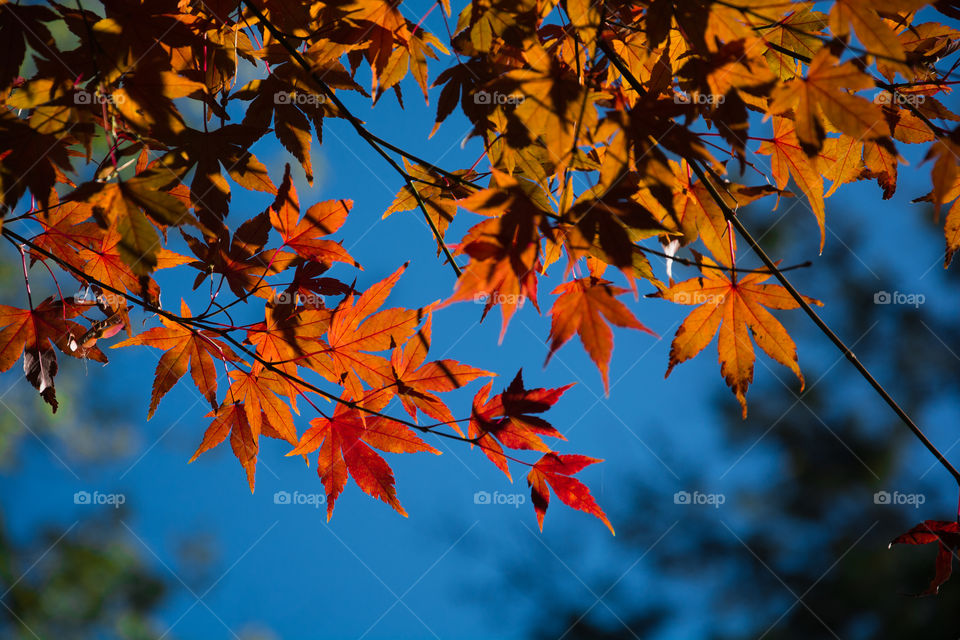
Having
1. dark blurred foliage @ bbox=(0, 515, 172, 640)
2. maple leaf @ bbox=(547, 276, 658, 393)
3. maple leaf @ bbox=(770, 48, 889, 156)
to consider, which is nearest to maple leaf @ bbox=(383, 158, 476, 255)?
maple leaf @ bbox=(547, 276, 658, 393)

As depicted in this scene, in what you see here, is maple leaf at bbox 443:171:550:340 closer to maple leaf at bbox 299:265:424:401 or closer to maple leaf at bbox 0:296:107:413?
maple leaf at bbox 299:265:424:401

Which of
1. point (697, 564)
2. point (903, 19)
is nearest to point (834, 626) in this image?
point (697, 564)

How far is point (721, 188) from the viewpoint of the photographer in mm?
893

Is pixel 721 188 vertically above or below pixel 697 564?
above

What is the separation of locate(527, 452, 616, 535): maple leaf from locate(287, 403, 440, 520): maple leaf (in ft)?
0.73

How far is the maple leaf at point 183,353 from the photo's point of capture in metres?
0.99

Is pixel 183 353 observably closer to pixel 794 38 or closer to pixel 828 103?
pixel 828 103

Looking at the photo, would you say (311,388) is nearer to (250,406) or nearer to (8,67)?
(250,406)

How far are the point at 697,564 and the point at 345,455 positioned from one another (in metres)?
8.17

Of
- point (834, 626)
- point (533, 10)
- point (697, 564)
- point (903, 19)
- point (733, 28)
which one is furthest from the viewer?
point (697, 564)

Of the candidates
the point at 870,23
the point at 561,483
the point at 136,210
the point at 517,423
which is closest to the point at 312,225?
the point at 136,210

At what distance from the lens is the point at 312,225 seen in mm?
1037

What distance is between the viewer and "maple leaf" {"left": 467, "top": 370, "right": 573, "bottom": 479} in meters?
0.92

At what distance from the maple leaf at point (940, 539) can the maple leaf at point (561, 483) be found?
46 centimetres
